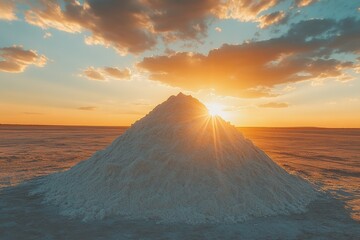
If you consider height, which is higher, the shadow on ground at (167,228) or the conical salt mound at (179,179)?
the conical salt mound at (179,179)

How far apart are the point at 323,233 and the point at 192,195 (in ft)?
9.09

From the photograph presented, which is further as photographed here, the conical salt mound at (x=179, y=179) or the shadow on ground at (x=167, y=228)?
the conical salt mound at (x=179, y=179)

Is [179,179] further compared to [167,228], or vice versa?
[179,179]

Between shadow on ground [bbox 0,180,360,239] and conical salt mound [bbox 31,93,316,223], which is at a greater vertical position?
conical salt mound [bbox 31,93,316,223]

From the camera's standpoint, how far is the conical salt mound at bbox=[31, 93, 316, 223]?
6.50 meters

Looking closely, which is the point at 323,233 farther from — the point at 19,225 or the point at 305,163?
the point at 305,163

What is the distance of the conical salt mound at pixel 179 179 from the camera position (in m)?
6.50

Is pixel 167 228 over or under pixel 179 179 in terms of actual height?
under

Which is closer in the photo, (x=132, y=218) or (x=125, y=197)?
(x=132, y=218)

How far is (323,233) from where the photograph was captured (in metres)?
5.59

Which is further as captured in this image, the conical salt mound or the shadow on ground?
the conical salt mound

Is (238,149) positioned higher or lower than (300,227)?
higher

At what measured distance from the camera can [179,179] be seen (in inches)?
282

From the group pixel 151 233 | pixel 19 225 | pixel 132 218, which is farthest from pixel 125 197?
pixel 19 225
